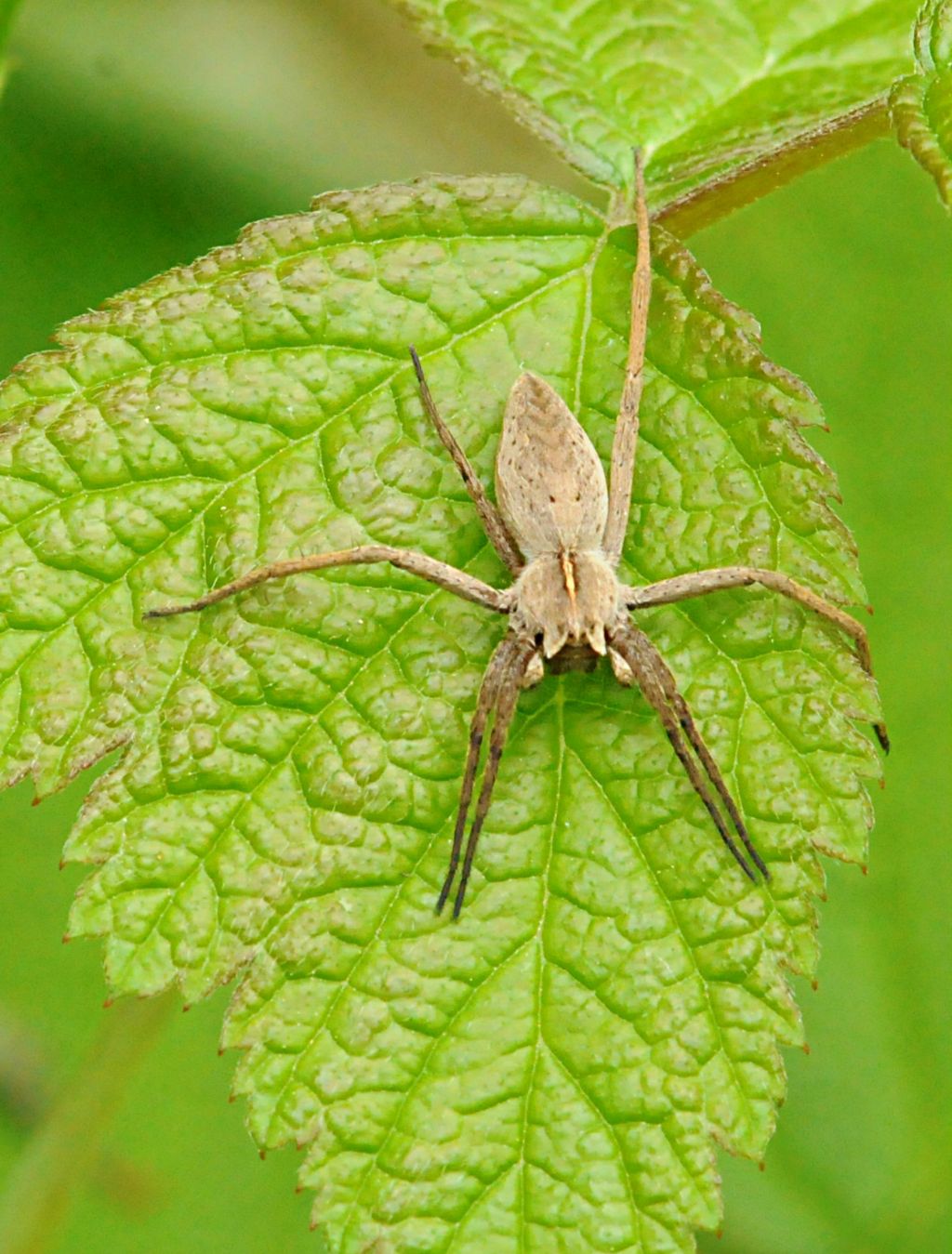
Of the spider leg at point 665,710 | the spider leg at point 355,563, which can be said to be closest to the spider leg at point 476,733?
the spider leg at point 355,563

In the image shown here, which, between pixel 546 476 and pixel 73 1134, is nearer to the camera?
pixel 546 476

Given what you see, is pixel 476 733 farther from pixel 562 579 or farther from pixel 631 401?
pixel 631 401

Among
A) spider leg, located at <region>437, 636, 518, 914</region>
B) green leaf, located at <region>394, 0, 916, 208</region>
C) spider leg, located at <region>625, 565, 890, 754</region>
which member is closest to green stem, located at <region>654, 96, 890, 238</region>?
green leaf, located at <region>394, 0, 916, 208</region>

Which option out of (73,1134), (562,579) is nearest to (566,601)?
(562,579)

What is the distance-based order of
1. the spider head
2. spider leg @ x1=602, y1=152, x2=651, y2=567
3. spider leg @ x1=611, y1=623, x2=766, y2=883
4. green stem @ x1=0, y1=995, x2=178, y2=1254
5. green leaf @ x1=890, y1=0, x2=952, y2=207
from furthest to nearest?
green stem @ x1=0, y1=995, x2=178, y2=1254
the spider head
spider leg @ x1=602, y1=152, x2=651, y2=567
spider leg @ x1=611, y1=623, x2=766, y2=883
green leaf @ x1=890, y1=0, x2=952, y2=207

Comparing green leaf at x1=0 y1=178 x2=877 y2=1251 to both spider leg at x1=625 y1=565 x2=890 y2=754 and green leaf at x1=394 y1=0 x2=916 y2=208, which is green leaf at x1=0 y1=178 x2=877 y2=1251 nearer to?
spider leg at x1=625 y1=565 x2=890 y2=754

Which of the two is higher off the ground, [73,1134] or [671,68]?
[671,68]
